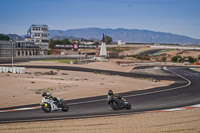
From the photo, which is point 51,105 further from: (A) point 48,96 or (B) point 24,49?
(B) point 24,49

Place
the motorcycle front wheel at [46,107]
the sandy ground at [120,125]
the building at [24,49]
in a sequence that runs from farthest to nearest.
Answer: the building at [24,49]
the motorcycle front wheel at [46,107]
the sandy ground at [120,125]

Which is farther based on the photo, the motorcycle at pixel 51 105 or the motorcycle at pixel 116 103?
the motorcycle at pixel 116 103

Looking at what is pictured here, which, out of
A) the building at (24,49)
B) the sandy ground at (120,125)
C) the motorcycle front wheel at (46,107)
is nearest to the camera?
the sandy ground at (120,125)

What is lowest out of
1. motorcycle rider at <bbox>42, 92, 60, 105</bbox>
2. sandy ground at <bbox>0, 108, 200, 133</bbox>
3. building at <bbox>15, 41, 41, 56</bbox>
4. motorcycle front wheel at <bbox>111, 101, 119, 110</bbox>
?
sandy ground at <bbox>0, 108, 200, 133</bbox>

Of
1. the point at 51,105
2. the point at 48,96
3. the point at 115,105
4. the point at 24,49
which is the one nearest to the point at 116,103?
the point at 115,105

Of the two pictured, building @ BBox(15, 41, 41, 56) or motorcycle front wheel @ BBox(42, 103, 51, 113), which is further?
building @ BBox(15, 41, 41, 56)

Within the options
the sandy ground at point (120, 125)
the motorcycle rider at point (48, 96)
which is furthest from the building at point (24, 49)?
the sandy ground at point (120, 125)

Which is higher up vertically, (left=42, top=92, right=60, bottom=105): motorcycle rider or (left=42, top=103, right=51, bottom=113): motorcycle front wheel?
(left=42, top=92, right=60, bottom=105): motorcycle rider

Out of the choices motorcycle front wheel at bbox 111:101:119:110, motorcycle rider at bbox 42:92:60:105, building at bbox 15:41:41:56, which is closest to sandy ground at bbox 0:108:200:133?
motorcycle front wheel at bbox 111:101:119:110

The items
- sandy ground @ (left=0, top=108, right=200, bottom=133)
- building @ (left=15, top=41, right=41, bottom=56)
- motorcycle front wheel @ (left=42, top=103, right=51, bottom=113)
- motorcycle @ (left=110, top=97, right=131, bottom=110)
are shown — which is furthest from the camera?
building @ (left=15, top=41, right=41, bottom=56)

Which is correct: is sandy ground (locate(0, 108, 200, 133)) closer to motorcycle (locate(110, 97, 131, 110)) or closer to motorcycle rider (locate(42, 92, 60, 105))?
motorcycle (locate(110, 97, 131, 110))

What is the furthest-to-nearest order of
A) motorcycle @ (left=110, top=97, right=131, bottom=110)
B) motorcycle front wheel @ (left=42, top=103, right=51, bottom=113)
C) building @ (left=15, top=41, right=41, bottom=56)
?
building @ (left=15, top=41, right=41, bottom=56) → motorcycle @ (left=110, top=97, right=131, bottom=110) → motorcycle front wheel @ (left=42, top=103, right=51, bottom=113)

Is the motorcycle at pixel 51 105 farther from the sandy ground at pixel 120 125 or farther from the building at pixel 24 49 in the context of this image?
the building at pixel 24 49

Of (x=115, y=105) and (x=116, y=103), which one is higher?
(x=116, y=103)
